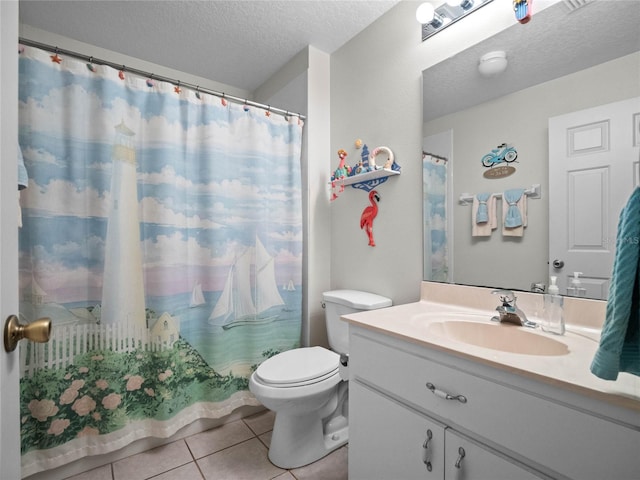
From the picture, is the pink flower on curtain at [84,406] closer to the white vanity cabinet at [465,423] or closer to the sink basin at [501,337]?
the white vanity cabinet at [465,423]

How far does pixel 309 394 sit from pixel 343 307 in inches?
20.5

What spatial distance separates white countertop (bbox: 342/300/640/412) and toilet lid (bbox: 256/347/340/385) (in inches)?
17.3

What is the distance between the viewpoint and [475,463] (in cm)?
83

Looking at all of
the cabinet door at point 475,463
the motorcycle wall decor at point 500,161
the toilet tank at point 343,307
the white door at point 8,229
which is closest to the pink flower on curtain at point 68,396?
the white door at point 8,229

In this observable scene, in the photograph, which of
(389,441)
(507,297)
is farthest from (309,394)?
(507,297)

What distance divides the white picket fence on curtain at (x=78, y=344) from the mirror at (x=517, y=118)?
5.09 feet

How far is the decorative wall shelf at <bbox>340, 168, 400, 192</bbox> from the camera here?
5.57 feet

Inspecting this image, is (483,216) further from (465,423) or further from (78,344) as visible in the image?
(78,344)

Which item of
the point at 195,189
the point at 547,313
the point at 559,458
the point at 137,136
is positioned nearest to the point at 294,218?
the point at 195,189

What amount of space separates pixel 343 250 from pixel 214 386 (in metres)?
1.16

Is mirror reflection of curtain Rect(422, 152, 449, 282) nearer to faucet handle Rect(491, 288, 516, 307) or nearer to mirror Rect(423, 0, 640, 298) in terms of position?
mirror Rect(423, 0, 640, 298)

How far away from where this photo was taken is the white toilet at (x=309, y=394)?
1399 mm

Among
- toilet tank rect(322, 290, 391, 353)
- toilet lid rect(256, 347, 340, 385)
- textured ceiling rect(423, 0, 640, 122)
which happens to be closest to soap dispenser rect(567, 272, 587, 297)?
textured ceiling rect(423, 0, 640, 122)

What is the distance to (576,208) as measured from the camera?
1090 millimetres
